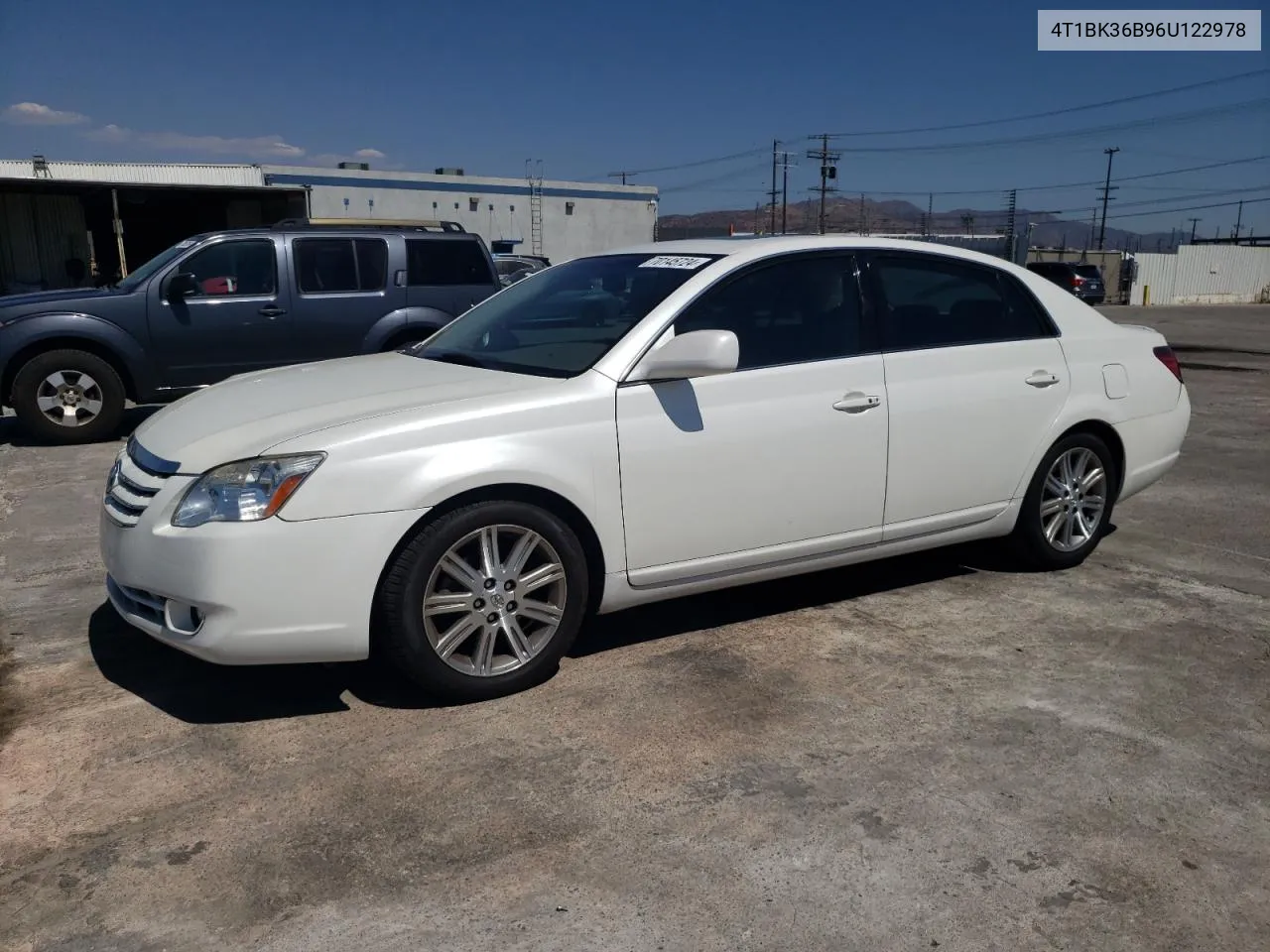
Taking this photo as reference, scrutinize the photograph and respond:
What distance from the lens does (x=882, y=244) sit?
4.69 m

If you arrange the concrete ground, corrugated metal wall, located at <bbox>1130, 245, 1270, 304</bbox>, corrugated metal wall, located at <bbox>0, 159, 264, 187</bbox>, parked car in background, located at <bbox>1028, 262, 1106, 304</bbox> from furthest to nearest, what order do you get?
corrugated metal wall, located at <bbox>1130, 245, 1270, 304</bbox> < parked car in background, located at <bbox>1028, 262, 1106, 304</bbox> < corrugated metal wall, located at <bbox>0, 159, 264, 187</bbox> < the concrete ground

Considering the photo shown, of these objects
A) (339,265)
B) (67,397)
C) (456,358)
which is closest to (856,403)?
(456,358)

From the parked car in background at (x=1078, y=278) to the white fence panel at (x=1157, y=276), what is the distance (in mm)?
10463

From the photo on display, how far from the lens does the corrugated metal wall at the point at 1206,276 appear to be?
153ft

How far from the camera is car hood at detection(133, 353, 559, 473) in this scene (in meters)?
3.56

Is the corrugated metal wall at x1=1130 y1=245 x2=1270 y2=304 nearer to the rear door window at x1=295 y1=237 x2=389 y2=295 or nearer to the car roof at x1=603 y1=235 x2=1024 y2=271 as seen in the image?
the rear door window at x1=295 y1=237 x2=389 y2=295

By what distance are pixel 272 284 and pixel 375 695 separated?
21.1 ft

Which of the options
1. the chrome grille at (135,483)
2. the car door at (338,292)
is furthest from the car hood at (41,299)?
the chrome grille at (135,483)

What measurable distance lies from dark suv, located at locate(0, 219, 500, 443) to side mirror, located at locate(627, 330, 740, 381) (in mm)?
6102

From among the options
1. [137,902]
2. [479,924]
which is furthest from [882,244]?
[137,902]

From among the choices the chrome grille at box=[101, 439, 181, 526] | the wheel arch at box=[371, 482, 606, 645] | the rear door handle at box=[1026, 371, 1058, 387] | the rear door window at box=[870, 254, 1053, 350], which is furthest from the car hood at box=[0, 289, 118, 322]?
the rear door handle at box=[1026, 371, 1058, 387]

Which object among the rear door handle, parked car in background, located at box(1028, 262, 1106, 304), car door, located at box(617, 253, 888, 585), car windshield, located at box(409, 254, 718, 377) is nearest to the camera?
car door, located at box(617, 253, 888, 585)

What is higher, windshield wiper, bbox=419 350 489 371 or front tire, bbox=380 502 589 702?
windshield wiper, bbox=419 350 489 371

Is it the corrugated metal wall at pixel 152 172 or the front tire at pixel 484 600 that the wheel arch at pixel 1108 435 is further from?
the corrugated metal wall at pixel 152 172
